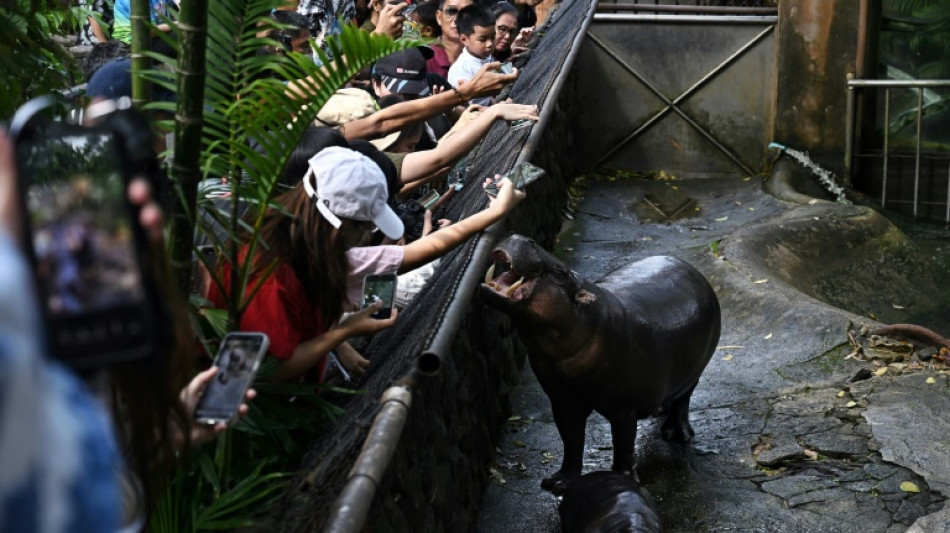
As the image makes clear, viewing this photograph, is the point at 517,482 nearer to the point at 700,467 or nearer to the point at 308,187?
the point at 700,467

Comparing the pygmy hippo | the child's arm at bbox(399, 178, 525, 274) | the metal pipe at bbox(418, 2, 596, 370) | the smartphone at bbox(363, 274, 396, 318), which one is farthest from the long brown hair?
the pygmy hippo

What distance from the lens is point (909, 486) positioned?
5008 millimetres

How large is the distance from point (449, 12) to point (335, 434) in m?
5.21

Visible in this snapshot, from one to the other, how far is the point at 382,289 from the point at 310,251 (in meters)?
0.27

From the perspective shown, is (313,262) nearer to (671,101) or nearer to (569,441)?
(569,441)

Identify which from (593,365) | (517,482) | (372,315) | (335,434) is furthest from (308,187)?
(517,482)

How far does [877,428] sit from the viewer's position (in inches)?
217

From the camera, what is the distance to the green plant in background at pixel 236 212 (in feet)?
9.90

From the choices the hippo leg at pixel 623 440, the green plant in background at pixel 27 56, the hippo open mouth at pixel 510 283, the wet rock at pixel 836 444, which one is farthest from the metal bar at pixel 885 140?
the green plant in background at pixel 27 56

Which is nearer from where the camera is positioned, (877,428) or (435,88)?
(877,428)

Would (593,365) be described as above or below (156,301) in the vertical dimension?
below

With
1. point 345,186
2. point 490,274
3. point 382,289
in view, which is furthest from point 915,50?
point 345,186

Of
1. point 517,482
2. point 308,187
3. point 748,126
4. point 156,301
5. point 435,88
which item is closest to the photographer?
point 156,301

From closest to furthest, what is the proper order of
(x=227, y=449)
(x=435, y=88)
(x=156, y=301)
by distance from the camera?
(x=156, y=301) < (x=227, y=449) < (x=435, y=88)
